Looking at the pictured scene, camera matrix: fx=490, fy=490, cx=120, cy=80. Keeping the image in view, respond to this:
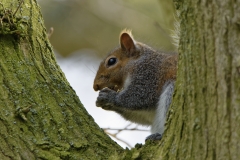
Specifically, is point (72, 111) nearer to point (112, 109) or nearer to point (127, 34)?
point (112, 109)

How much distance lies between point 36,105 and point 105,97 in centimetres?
115

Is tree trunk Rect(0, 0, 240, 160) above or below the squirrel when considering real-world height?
below

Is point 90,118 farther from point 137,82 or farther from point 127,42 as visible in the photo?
point 127,42

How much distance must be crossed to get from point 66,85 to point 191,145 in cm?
111

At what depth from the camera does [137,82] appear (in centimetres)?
376

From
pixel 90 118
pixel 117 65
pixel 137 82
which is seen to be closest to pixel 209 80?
pixel 90 118

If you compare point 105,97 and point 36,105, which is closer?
point 36,105

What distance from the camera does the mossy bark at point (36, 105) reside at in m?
Answer: 2.46

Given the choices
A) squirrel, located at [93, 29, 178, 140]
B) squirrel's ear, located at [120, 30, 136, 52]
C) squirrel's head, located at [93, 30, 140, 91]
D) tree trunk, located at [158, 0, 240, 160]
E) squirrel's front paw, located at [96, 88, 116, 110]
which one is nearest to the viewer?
tree trunk, located at [158, 0, 240, 160]

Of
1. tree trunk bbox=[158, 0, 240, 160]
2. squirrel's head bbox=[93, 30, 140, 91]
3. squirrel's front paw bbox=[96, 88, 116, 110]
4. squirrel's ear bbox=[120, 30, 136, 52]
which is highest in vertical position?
squirrel's ear bbox=[120, 30, 136, 52]

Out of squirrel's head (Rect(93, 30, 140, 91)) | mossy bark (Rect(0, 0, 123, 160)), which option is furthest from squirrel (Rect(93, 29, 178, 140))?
mossy bark (Rect(0, 0, 123, 160))

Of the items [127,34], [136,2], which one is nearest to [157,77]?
[127,34]

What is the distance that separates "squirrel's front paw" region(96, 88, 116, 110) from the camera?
3734 mm

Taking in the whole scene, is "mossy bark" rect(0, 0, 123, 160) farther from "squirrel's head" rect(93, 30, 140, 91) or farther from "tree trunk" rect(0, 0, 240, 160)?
"squirrel's head" rect(93, 30, 140, 91)
